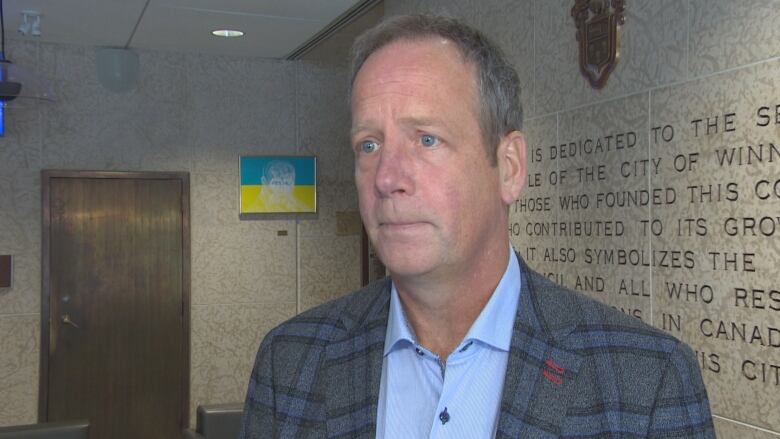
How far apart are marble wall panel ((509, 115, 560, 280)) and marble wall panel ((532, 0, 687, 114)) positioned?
11 centimetres

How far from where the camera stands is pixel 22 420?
238 inches

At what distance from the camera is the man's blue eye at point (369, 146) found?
113 centimetres

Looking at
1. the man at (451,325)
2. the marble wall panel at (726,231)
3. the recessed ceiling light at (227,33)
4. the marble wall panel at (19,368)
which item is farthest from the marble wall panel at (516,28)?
the marble wall panel at (19,368)

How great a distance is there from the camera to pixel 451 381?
1.13 meters

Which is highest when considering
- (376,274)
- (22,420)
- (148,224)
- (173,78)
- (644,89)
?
(173,78)

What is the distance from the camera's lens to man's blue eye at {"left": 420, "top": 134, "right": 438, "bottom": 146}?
3.60ft

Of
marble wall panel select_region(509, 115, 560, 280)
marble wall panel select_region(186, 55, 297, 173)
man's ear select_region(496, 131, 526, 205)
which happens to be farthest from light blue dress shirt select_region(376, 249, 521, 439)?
marble wall panel select_region(186, 55, 297, 173)

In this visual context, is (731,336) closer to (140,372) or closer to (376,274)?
(376,274)

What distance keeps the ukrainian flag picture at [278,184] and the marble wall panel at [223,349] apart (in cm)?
90

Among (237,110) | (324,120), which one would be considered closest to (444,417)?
(237,110)

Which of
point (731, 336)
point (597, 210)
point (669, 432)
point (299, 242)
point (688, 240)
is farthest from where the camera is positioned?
point (299, 242)

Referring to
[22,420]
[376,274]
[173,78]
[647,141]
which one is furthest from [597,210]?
[22,420]

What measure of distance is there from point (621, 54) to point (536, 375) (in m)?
2.46

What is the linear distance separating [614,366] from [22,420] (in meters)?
6.09
